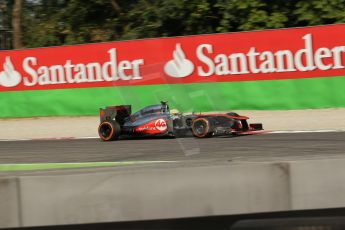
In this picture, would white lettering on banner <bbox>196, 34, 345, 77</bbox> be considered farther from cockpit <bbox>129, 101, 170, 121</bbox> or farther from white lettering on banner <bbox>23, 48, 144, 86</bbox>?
cockpit <bbox>129, 101, 170, 121</bbox>

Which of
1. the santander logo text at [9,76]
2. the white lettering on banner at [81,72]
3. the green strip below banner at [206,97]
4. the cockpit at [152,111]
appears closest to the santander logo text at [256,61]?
the green strip below banner at [206,97]

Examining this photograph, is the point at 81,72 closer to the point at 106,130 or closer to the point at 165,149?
the point at 106,130

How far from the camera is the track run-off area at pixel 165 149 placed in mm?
10328

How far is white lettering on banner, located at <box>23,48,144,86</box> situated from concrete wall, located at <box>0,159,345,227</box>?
47.8 ft

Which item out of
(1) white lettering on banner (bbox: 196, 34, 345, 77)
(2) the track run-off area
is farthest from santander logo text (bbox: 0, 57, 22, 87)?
(2) the track run-off area

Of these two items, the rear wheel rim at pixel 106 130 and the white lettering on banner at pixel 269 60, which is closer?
the rear wheel rim at pixel 106 130

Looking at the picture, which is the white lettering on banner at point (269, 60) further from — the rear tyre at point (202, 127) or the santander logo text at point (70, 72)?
the rear tyre at point (202, 127)

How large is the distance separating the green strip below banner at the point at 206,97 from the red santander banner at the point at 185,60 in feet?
0.63

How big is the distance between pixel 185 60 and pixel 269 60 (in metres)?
2.39

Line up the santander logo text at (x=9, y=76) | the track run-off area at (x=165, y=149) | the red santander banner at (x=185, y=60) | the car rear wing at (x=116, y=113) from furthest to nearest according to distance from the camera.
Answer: the santander logo text at (x=9, y=76), the red santander banner at (x=185, y=60), the car rear wing at (x=116, y=113), the track run-off area at (x=165, y=149)

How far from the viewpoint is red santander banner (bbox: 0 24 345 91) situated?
1683 centimetres

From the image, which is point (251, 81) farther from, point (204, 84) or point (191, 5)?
point (191, 5)

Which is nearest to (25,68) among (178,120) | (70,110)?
(70,110)

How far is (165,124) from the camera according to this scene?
13.2 m
